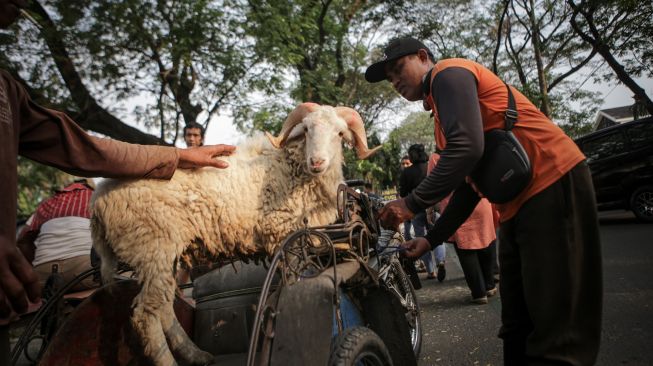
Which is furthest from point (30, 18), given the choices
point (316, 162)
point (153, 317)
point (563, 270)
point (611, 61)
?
point (611, 61)

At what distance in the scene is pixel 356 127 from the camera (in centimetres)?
401

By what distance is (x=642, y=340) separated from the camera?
331 cm

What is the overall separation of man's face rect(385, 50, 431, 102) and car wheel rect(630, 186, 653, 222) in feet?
30.3

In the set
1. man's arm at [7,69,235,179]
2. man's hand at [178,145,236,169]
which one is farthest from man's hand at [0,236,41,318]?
man's hand at [178,145,236,169]

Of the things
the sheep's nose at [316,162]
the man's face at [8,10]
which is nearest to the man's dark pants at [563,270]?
the sheep's nose at [316,162]

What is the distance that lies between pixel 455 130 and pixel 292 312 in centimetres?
107

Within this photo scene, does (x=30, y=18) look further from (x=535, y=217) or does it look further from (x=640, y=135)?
(x=640, y=135)

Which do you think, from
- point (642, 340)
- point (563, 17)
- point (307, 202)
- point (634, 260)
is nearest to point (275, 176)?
point (307, 202)

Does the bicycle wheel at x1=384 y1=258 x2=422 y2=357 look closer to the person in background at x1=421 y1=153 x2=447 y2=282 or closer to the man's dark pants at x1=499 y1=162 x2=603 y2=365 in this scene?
the man's dark pants at x1=499 y1=162 x2=603 y2=365

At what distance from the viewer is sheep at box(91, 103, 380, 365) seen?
265 centimetres

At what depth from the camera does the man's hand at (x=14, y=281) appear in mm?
1166

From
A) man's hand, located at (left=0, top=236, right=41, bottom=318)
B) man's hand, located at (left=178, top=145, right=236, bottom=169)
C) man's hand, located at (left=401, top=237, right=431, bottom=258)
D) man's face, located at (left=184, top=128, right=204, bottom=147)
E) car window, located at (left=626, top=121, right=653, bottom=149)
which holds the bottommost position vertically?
man's hand, located at (left=401, top=237, right=431, bottom=258)

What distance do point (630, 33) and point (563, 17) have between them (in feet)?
9.23

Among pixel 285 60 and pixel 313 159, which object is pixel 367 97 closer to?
pixel 285 60
